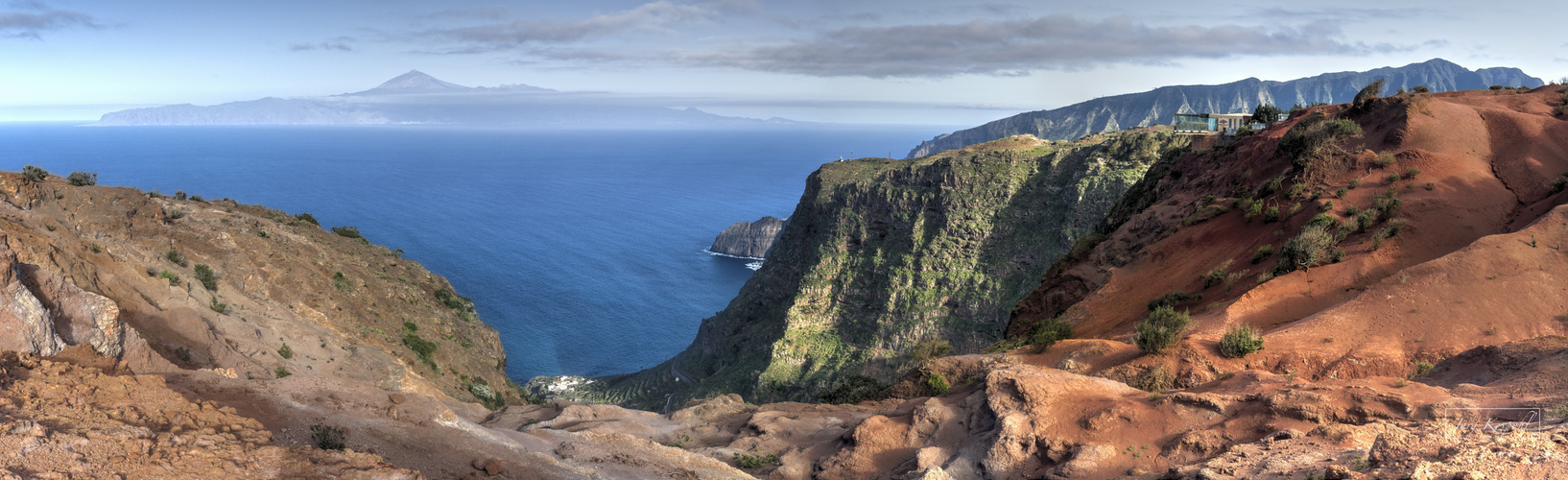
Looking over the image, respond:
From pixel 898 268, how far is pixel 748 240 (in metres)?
80.4

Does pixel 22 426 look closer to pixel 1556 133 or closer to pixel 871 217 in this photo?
pixel 1556 133

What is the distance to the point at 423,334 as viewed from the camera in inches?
1318

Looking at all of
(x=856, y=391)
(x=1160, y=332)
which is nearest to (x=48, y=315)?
(x=856, y=391)

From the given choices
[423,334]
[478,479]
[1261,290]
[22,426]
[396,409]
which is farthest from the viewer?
[423,334]

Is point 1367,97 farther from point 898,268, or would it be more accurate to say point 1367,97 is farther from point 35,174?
point 35,174

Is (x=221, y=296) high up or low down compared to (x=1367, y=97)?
down

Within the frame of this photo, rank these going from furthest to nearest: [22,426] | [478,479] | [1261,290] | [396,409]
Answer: [1261,290] < [396,409] < [478,479] < [22,426]

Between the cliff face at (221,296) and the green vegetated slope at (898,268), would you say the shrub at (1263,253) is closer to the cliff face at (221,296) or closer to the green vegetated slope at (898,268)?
the cliff face at (221,296)

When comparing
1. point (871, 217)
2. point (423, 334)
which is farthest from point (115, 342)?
point (871, 217)

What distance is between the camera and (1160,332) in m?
18.4

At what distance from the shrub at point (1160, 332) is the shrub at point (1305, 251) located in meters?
5.99

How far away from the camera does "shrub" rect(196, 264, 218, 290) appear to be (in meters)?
24.0

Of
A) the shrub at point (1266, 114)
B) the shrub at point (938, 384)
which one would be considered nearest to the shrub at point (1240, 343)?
the shrub at point (938, 384)

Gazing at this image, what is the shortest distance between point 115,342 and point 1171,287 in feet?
98.9
